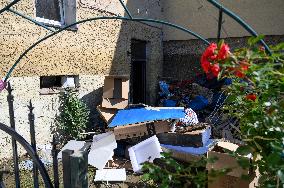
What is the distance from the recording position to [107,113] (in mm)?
7074

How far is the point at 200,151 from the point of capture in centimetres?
546

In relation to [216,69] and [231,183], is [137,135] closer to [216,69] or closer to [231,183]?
[231,183]

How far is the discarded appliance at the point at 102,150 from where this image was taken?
5.67 m

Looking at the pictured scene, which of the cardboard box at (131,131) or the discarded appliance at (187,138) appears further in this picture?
the cardboard box at (131,131)

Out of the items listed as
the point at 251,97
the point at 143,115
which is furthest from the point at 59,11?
the point at 251,97

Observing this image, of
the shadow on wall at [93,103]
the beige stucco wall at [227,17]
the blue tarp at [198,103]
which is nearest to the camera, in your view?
the shadow on wall at [93,103]

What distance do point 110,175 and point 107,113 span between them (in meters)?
2.14

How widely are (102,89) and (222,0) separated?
5.98 m

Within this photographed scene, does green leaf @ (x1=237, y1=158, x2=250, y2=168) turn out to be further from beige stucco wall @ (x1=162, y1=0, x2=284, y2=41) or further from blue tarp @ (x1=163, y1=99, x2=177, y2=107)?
beige stucco wall @ (x1=162, y1=0, x2=284, y2=41)

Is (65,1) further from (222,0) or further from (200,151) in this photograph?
(222,0)

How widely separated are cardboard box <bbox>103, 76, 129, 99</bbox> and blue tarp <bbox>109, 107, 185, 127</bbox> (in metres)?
0.60

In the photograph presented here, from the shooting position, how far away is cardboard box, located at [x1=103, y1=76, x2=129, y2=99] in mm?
7277

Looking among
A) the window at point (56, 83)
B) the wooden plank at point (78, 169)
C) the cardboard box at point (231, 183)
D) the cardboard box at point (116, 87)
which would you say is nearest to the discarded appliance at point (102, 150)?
the cardboard box at point (116, 87)

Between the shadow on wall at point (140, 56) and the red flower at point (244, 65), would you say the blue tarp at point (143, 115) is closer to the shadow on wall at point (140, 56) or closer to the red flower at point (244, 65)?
the shadow on wall at point (140, 56)
